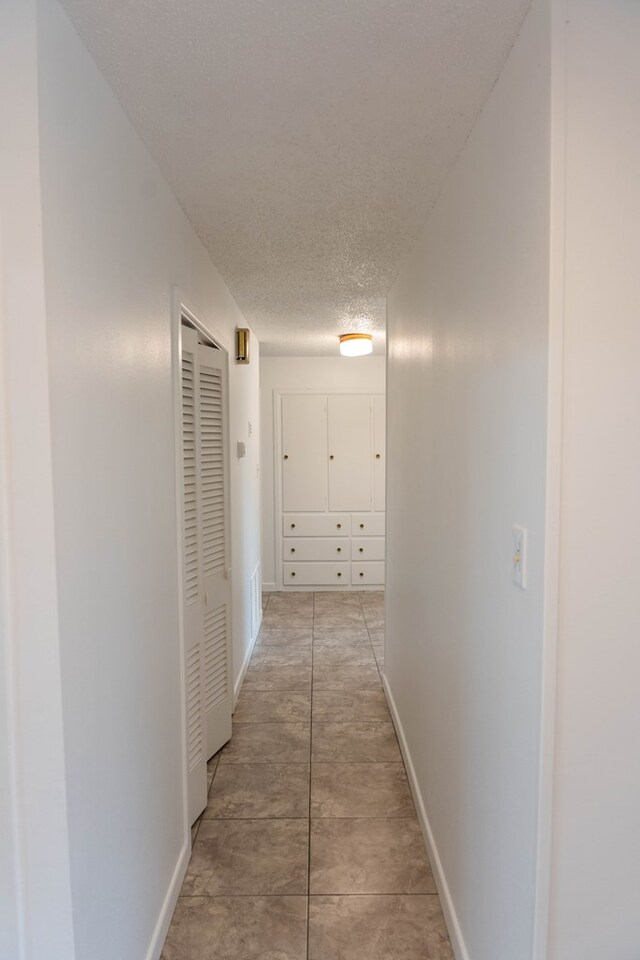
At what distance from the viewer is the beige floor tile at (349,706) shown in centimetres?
307

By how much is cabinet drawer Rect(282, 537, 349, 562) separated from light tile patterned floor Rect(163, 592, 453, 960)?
2098 millimetres

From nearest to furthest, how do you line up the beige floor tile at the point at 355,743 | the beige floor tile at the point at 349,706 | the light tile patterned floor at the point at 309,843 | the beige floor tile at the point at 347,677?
the light tile patterned floor at the point at 309,843
the beige floor tile at the point at 355,743
the beige floor tile at the point at 349,706
the beige floor tile at the point at 347,677

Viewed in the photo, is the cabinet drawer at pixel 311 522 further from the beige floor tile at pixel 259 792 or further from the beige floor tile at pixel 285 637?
the beige floor tile at pixel 259 792

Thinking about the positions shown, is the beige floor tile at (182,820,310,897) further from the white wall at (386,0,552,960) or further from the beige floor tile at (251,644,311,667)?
the beige floor tile at (251,644,311,667)

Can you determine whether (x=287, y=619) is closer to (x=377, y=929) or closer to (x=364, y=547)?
(x=364, y=547)

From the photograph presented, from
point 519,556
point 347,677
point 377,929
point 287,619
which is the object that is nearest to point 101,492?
point 519,556

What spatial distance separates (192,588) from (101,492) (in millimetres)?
1030

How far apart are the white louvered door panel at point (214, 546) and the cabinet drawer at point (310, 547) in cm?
281

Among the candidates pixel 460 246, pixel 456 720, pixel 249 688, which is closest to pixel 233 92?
pixel 460 246

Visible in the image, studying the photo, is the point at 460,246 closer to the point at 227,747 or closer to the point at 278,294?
the point at 278,294

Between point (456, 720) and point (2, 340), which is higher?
point (2, 340)

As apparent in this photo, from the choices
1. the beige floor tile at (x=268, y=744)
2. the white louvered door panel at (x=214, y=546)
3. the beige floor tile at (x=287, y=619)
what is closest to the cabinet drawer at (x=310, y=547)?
the beige floor tile at (x=287, y=619)

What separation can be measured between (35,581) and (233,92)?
45.7 inches

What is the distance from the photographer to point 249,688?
11.3ft
